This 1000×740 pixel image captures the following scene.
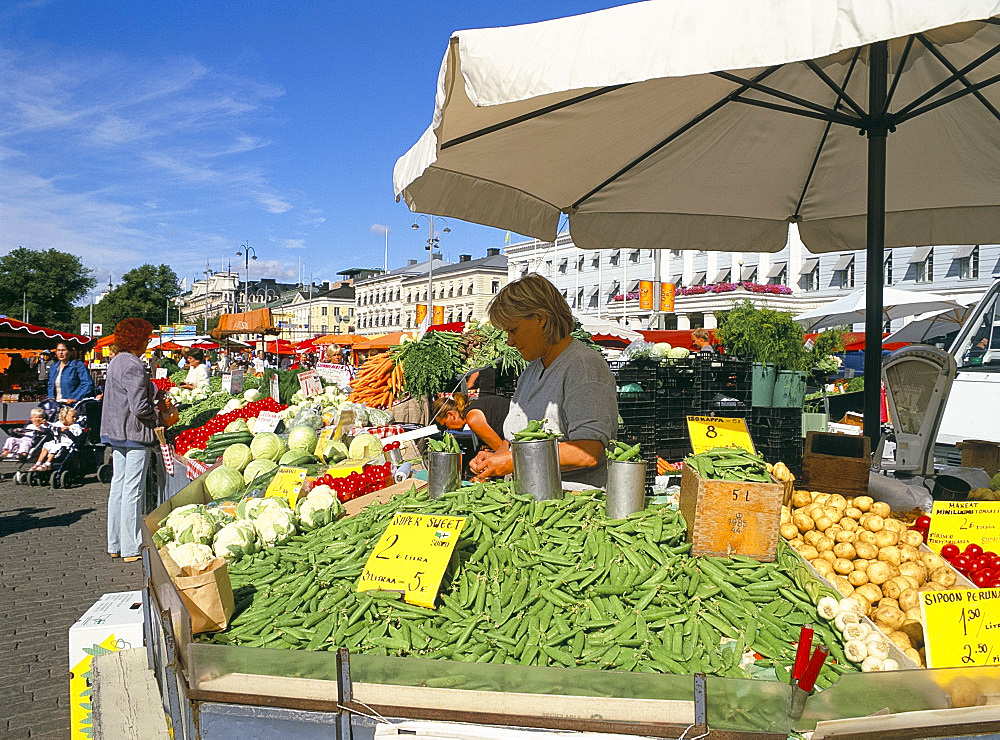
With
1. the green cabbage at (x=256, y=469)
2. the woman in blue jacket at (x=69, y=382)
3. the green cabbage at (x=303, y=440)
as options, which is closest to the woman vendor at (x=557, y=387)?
the green cabbage at (x=256, y=469)

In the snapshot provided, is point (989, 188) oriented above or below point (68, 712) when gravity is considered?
above

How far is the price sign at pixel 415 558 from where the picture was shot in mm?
2348

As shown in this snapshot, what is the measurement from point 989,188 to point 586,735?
5.01 meters

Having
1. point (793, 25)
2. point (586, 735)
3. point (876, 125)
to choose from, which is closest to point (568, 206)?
point (876, 125)

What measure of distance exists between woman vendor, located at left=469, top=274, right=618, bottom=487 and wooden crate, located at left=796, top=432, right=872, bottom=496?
102 cm

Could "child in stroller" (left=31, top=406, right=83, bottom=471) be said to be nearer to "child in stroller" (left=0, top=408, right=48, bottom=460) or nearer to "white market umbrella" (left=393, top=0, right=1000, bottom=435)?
"child in stroller" (left=0, top=408, right=48, bottom=460)

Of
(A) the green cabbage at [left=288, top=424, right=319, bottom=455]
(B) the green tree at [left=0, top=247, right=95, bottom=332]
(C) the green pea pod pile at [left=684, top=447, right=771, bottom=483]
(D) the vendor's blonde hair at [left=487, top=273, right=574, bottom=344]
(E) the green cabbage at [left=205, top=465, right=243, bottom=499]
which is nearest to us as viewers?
(C) the green pea pod pile at [left=684, top=447, right=771, bottom=483]

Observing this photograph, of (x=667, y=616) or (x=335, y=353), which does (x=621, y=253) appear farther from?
(x=667, y=616)

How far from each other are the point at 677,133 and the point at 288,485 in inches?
130

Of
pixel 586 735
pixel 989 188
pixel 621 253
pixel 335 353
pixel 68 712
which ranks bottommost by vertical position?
pixel 68 712

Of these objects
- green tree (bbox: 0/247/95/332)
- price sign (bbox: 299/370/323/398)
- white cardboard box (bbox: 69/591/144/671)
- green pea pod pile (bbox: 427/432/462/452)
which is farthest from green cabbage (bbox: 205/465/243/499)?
green tree (bbox: 0/247/95/332)

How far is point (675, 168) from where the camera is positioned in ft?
16.1

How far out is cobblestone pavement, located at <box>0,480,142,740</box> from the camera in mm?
3998

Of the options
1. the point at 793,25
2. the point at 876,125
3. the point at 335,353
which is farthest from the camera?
the point at 335,353
